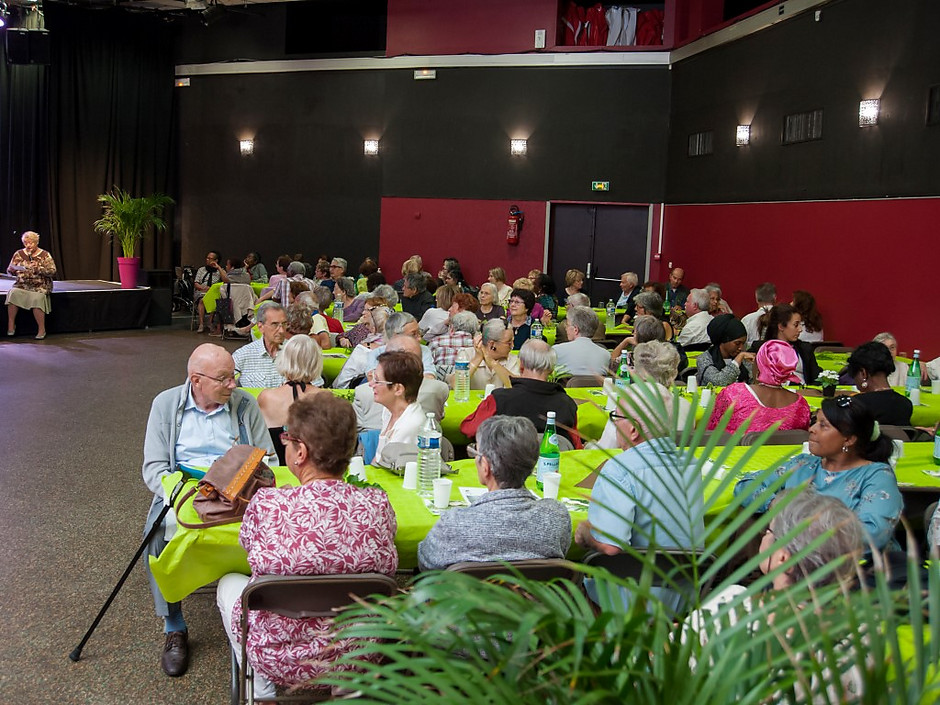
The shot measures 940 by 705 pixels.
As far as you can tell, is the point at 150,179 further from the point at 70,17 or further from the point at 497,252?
the point at 497,252

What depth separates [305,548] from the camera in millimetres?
2840

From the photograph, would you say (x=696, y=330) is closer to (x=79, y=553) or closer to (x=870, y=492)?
(x=870, y=492)

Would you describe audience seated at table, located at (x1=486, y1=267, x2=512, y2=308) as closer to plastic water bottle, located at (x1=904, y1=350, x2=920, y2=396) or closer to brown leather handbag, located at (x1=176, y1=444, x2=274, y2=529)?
plastic water bottle, located at (x1=904, y1=350, x2=920, y2=396)

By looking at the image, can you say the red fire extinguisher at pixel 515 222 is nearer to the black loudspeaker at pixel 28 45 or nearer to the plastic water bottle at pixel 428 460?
the black loudspeaker at pixel 28 45

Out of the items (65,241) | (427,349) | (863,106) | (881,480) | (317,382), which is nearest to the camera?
(881,480)

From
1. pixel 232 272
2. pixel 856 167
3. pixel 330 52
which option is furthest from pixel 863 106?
pixel 330 52

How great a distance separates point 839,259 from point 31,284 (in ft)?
34.5

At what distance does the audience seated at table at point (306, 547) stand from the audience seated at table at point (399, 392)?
1331 millimetres

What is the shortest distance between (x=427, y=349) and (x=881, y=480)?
401 cm

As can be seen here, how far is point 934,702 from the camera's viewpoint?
134 cm

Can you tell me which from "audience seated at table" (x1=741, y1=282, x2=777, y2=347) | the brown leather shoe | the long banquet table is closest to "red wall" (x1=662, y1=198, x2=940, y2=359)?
"audience seated at table" (x1=741, y1=282, x2=777, y2=347)

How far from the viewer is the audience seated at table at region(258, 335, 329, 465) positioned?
4789mm

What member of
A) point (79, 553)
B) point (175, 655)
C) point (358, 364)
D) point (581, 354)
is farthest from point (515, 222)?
point (175, 655)

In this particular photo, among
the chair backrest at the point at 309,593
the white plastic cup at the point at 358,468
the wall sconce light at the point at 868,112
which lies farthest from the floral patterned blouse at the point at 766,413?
the wall sconce light at the point at 868,112
